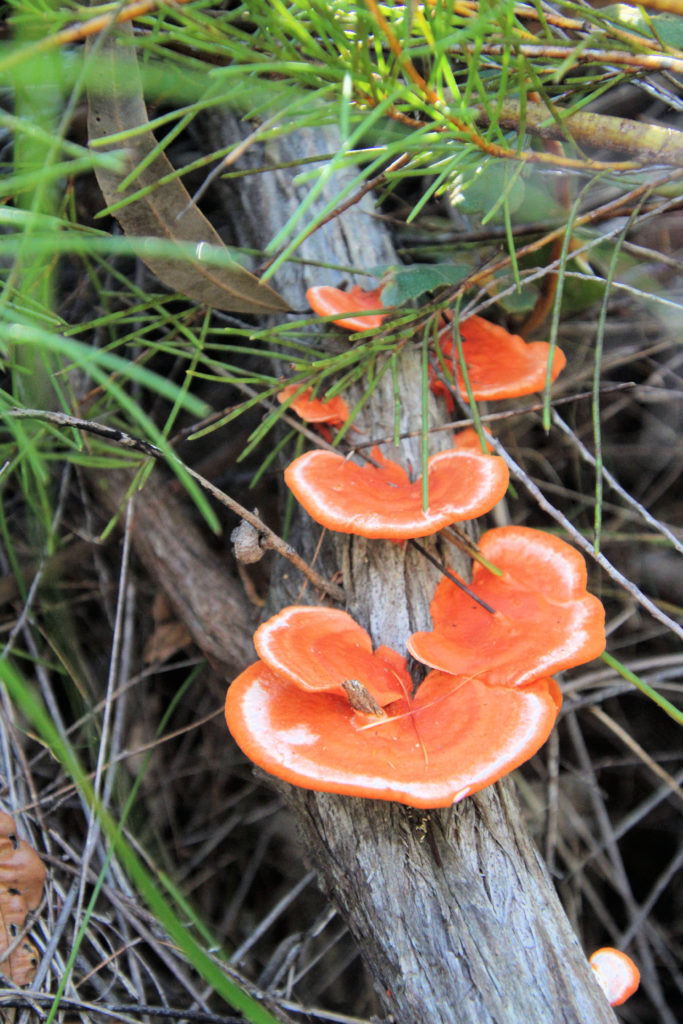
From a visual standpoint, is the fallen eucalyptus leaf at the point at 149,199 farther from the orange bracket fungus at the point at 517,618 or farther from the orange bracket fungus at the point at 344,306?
the orange bracket fungus at the point at 517,618

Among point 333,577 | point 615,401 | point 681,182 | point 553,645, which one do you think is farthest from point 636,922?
point 681,182

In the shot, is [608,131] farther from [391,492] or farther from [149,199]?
[149,199]

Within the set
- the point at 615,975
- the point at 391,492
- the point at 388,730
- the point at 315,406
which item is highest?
the point at 315,406

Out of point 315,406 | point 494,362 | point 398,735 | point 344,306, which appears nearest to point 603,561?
point 398,735

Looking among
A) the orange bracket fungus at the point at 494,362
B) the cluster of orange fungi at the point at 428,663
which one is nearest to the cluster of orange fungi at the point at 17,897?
the cluster of orange fungi at the point at 428,663

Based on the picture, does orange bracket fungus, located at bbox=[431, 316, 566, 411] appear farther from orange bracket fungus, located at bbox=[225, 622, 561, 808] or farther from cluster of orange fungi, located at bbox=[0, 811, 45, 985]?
cluster of orange fungi, located at bbox=[0, 811, 45, 985]

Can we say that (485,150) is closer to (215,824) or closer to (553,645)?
(553,645)
